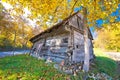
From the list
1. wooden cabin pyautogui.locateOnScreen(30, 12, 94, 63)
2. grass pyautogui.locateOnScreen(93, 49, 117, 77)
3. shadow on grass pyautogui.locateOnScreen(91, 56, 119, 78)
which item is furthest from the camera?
grass pyautogui.locateOnScreen(93, 49, 117, 77)

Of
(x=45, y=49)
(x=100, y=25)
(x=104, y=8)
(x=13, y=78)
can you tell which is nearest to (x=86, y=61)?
(x=100, y=25)

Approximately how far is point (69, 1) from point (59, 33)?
12.3ft

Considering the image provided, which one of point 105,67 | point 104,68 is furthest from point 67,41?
point 105,67

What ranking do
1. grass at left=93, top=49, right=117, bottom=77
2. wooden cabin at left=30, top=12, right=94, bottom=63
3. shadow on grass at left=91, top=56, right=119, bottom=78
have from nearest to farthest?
1. wooden cabin at left=30, top=12, right=94, bottom=63
2. shadow on grass at left=91, top=56, right=119, bottom=78
3. grass at left=93, top=49, right=117, bottom=77

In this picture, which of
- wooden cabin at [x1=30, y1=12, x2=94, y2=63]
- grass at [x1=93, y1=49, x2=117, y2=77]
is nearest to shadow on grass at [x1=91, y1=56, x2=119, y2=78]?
grass at [x1=93, y1=49, x2=117, y2=77]

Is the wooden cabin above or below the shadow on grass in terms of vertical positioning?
above

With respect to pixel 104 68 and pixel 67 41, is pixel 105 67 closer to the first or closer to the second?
pixel 104 68

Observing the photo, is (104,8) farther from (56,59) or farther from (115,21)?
(56,59)

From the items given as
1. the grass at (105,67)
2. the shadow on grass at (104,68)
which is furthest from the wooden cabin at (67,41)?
the grass at (105,67)

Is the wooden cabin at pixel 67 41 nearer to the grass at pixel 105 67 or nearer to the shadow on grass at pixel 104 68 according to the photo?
the shadow on grass at pixel 104 68

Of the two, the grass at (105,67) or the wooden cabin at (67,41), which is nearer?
the wooden cabin at (67,41)

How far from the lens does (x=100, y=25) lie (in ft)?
39.7

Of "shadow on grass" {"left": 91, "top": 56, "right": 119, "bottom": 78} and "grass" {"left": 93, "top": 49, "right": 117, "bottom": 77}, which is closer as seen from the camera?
"shadow on grass" {"left": 91, "top": 56, "right": 119, "bottom": 78}

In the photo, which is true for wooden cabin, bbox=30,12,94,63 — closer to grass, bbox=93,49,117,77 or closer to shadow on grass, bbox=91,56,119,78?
shadow on grass, bbox=91,56,119,78
